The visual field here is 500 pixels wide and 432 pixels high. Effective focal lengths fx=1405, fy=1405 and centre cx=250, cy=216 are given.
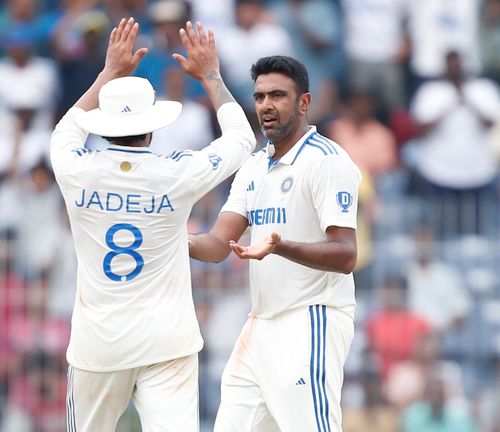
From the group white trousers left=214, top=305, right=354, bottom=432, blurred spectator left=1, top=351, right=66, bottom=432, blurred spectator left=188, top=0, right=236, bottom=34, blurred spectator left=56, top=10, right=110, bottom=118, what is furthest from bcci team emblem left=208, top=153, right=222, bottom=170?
Answer: blurred spectator left=188, top=0, right=236, bottom=34

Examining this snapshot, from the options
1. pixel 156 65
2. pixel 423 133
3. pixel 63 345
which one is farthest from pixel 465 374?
pixel 156 65

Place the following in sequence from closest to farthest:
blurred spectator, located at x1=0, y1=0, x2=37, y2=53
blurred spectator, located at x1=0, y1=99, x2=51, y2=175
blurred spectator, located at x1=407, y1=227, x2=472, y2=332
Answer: blurred spectator, located at x1=407, y1=227, x2=472, y2=332 < blurred spectator, located at x1=0, y1=99, x2=51, y2=175 < blurred spectator, located at x1=0, y1=0, x2=37, y2=53

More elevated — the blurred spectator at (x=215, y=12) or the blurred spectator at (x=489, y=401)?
the blurred spectator at (x=215, y=12)

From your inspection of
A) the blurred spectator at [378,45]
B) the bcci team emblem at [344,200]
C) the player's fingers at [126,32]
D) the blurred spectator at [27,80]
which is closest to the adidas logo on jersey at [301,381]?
the bcci team emblem at [344,200]

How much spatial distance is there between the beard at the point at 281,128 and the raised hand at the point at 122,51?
2.57 ft

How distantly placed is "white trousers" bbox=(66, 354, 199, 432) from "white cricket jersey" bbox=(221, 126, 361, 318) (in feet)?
1.96

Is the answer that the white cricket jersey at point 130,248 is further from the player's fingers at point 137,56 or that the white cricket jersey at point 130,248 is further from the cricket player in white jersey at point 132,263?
the player's fingers at point 137,56

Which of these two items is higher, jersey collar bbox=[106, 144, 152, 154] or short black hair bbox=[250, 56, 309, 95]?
short black hair bbox=[250, 56, 309, 95]

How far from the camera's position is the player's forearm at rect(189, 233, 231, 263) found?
752 cm

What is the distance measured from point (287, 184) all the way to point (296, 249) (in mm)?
589

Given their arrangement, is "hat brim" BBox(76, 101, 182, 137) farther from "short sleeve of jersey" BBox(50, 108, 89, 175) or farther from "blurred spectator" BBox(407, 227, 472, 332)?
"blurred spectator" BBox(407, 227, 472, 332)

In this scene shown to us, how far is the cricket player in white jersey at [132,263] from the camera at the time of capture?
6984mm

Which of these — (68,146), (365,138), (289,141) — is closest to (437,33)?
(365,138)

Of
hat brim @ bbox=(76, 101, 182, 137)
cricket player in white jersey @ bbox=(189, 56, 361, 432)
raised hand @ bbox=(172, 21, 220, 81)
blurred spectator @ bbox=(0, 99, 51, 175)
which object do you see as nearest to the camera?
hat brim @ bbox=(76, 101, 182, 137)
